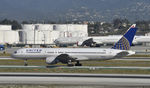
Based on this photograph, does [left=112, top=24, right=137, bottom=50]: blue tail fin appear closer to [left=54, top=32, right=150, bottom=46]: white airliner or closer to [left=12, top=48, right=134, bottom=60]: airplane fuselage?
[left=12, top=48, right=134, bottom=60]: airplane fuselage

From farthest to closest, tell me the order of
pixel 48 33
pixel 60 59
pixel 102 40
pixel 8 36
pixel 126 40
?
1. pixel 48 33
2. pixel 8 36
3. pixel 102 40
4. pixel 126 40
5. pixel 60 59

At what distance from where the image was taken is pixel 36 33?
147 meters

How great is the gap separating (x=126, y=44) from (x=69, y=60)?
9.48 meters

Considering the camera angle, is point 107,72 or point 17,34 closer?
point 107,72

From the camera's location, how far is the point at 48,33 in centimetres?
15012

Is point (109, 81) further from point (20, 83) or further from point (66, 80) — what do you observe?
point (20, 83)

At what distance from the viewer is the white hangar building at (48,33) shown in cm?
14788

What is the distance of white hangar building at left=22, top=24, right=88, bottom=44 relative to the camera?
147875mm

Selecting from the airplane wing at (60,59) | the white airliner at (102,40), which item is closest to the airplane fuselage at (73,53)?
the airplane wing at (60,59)

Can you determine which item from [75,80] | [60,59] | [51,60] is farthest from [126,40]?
[75,80]

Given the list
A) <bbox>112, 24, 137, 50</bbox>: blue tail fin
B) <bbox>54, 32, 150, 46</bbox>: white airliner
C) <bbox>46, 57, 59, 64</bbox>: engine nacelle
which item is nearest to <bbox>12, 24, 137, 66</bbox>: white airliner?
<bbox>112, 24, 137, 50</bbox>: blue tail fin

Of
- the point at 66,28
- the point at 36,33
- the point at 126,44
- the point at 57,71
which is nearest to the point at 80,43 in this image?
the point at 36,33

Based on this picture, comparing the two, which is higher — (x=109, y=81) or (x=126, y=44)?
(x=126, y=44)

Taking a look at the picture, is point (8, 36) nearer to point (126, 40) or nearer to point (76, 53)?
point (76, 53)
